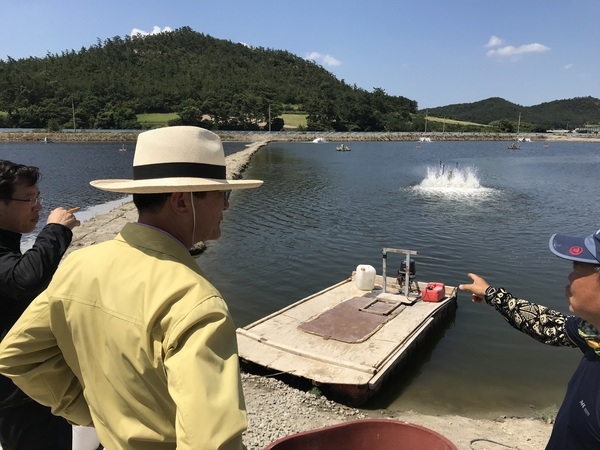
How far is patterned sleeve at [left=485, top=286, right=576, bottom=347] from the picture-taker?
2.85 metres

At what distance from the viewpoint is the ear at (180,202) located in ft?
5.44

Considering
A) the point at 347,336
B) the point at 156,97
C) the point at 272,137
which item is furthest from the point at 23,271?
the point at 156,97

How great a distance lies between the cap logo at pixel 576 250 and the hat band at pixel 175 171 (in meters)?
1.79

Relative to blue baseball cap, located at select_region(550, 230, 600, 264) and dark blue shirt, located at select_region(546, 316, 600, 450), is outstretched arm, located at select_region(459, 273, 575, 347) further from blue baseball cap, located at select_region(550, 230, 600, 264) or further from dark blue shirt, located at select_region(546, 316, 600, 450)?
blue baseball cap, located at select_region(550, 230, 600, 264)

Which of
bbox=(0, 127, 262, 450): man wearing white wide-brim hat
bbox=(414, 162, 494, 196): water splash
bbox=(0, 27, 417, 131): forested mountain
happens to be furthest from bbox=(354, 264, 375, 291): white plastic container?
bbox=(0, 27, 417, 131): forested mountain

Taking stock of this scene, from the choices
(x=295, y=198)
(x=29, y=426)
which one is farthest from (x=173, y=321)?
(x=295, y=198)

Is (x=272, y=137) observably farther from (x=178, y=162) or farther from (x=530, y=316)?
(x=178, y=162)

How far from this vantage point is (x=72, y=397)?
6.64 feet

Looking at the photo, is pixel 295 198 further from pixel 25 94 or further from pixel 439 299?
pixel 25 94

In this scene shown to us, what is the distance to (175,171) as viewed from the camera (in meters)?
1.65

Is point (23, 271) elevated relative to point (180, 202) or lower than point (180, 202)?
lower

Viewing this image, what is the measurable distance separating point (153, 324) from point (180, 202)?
18.8 inches

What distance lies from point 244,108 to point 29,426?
13967cm

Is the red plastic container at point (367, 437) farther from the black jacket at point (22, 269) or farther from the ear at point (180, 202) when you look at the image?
the ear at point (180, 202)
